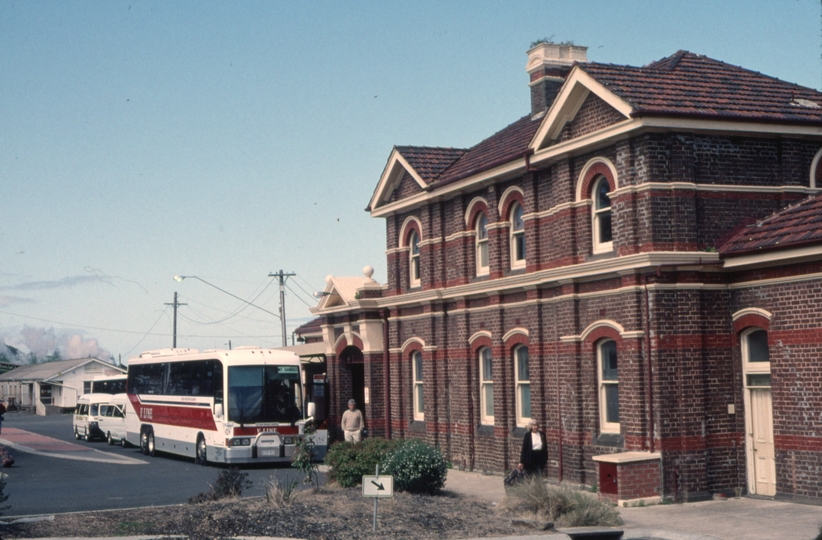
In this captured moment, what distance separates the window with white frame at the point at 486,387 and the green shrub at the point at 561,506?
7.91 m

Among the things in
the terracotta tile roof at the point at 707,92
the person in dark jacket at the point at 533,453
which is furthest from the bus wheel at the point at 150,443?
the terracotta tile roof at the point at 707,92

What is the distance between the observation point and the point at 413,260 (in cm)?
2895

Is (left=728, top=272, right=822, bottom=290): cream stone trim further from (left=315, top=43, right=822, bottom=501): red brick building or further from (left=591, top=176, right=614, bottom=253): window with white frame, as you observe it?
A: (left=591, top=176, right=614, bottom=253): window with white frame

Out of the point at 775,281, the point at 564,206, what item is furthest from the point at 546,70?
the point at 775,281

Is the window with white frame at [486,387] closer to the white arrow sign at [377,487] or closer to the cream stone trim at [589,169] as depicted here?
the cream stone trim at [589,169]

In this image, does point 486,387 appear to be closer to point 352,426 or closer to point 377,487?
point 352,426

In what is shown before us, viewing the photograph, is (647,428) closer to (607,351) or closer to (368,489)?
(607,351)

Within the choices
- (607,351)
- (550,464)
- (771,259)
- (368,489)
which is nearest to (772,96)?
(771,259)

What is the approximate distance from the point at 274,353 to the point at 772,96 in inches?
588

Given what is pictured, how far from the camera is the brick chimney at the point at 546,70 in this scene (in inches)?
1057

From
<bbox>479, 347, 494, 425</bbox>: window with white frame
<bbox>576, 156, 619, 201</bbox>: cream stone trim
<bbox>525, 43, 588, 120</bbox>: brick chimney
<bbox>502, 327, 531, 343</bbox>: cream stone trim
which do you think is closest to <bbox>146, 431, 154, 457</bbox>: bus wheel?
<bbox>479, 347, 494, 425</bbox>: window with white frame

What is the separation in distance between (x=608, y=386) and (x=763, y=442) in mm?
3132

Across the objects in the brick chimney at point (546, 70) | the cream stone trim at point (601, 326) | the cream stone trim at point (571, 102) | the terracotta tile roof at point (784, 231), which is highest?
the brick chimney at point (546, 70)

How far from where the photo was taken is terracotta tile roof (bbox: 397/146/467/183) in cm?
2794
